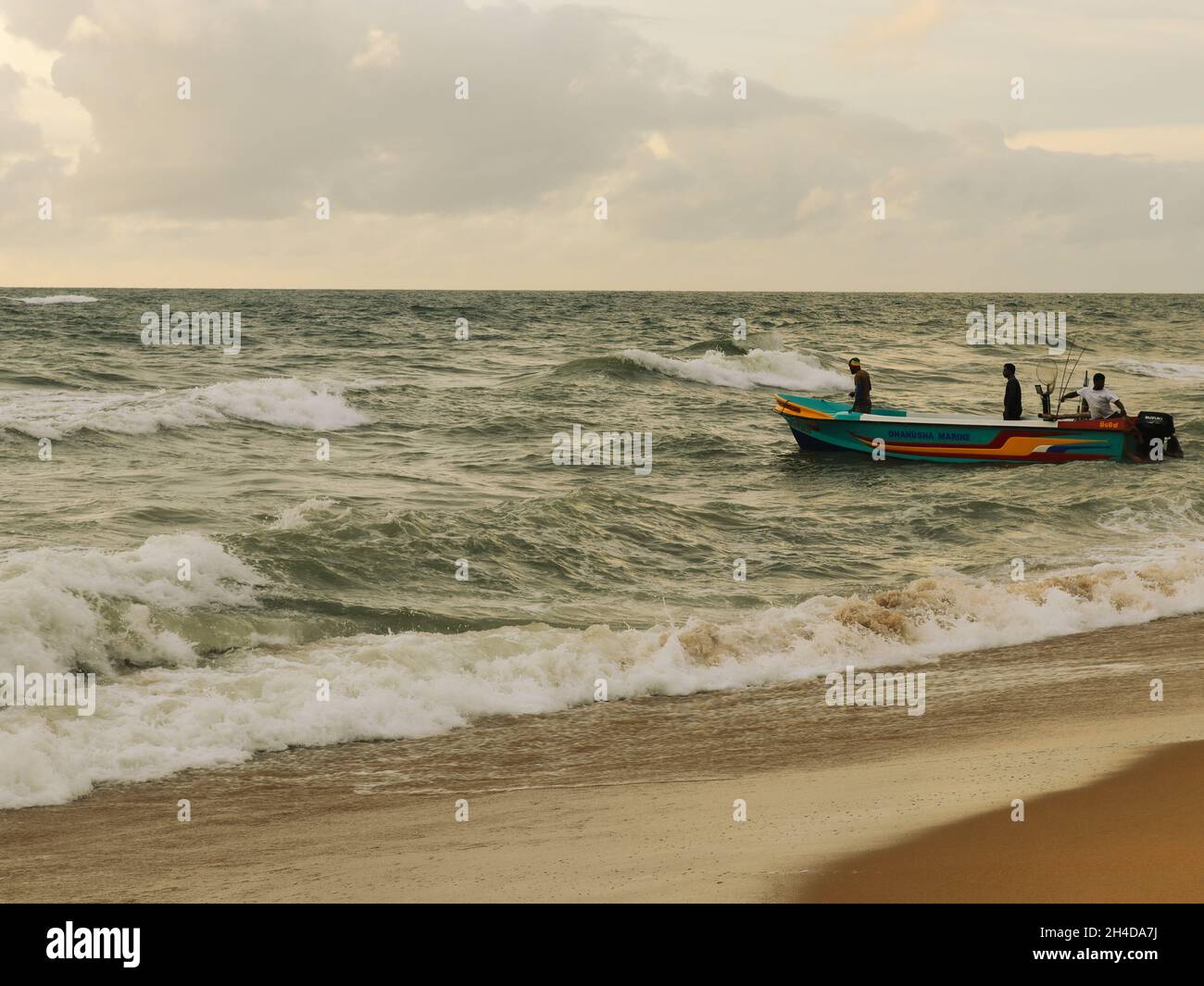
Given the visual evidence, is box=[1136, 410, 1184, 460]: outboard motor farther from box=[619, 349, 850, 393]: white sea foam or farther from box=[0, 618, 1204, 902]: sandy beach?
box=[619, 349, 850, 393]: white sea foam

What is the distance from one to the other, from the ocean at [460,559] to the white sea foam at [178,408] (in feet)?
0.30

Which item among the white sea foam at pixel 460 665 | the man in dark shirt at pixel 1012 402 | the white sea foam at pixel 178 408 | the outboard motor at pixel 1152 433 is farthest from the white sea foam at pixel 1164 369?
A: the white sea foam at pixel 460 665

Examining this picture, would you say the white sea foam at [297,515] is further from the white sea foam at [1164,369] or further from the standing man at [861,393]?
the white sea foam at [1164,369]

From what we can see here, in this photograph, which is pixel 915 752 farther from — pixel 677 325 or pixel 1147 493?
pixel 677 325

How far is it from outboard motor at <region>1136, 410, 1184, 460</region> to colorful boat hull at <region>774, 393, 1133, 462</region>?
211 millimetres

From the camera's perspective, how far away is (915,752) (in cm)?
731

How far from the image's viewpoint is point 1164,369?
43375 millimetres

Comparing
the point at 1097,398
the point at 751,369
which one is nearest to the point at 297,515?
the point at 1097,398

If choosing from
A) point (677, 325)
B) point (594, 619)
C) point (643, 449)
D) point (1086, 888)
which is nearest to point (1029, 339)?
point (677, 325)

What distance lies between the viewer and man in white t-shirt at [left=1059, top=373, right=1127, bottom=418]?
21.5 m

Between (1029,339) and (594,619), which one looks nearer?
(594,619)

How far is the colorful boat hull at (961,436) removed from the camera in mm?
21234

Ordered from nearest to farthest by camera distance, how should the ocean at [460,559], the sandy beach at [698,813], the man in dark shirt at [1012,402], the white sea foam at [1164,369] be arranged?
1. the sandy beach at [698,813]
2. the ocean at [460,559]
3. the man in dark shirt at [1012,402]
4. the white sea foam at [1164,369]
